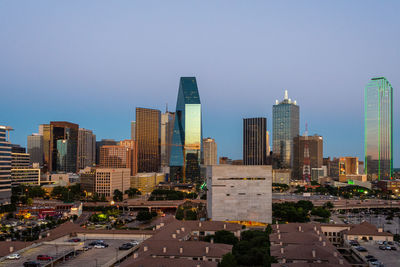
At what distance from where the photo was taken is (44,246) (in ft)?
210

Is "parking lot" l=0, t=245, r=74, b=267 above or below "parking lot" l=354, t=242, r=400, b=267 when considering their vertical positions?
above

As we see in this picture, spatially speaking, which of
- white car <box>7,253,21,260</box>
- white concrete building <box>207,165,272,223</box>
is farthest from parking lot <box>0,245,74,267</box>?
white concrete building <box>207,165,272,223</box>

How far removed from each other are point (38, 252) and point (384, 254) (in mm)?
55411

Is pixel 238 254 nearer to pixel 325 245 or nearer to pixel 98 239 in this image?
pixel 325 245

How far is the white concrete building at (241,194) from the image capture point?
390 ft

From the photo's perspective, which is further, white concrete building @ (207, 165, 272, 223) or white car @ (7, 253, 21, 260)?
white concrete building @ (207, 165, 272, 223)

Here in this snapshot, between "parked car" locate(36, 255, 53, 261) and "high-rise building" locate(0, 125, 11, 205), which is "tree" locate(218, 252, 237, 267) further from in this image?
"high-rise building" locate(0, 125, 11, 205)

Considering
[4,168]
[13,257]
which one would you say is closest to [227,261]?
[13,257]

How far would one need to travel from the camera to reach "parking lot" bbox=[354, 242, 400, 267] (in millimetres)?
63559

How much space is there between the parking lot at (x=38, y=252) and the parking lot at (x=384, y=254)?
4842 centimetres

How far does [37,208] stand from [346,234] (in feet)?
375

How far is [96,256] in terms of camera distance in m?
60.1

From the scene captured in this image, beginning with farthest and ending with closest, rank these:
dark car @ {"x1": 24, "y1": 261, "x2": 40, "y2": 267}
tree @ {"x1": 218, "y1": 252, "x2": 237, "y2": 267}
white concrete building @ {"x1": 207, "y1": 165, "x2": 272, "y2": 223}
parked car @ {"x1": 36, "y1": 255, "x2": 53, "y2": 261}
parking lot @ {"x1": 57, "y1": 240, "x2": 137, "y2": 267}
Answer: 1. white concrete building @ {"x1": 207, "y1": 165, "x2": 272, "y2": 223}
2. tree @ {"x1": 218, "y1": 252, "x2": 237, "y2": 267}
3. parking lot @ {"x1": 57, "y1": 240, "x2": 137, "y2": 267}
4. parked car @ {"x1": 36, "y1": 255, "x2": 53, "y2": 261}
5. dark car @ {"x1": 24, "y1": 261, "x2": 40, "y2": 267}

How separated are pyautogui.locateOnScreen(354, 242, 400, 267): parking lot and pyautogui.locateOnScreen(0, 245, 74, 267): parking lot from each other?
1906 inches
